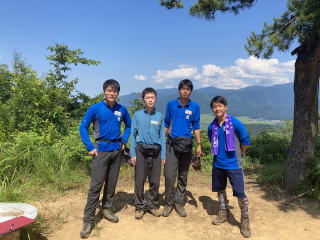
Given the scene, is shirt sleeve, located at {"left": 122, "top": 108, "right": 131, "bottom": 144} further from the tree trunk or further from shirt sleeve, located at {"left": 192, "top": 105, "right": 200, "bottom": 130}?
the tree trunk

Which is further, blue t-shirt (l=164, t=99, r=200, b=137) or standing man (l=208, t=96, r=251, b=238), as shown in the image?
blue t-shirt (l=164, t=99, r=200, b=137)

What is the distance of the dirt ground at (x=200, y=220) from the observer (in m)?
Answer: 3.76

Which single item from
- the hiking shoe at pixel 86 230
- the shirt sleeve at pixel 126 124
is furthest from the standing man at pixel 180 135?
the hiking shoe at pixel 86 230

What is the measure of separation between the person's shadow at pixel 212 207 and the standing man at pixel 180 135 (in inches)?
22.9

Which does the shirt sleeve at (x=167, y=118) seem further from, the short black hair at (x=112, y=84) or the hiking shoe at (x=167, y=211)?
the hiking shoe at (x=167, y=211)

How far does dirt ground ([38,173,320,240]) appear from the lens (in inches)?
148

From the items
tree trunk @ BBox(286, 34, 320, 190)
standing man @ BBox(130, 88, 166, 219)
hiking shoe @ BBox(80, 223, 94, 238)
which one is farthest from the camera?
tree trunk @ BBox(286, 34, 320, 190)

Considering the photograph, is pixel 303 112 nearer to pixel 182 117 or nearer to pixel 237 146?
pixel 237 146

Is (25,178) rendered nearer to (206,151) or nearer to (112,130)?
(112,130)

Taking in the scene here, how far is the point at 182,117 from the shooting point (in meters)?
4.12

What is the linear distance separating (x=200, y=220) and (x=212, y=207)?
0.61 meters

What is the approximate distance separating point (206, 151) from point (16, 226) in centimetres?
591

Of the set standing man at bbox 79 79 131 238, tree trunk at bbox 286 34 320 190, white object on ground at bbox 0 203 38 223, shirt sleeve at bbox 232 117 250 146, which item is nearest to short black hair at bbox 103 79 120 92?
standing man at bbox 79 79 131 238

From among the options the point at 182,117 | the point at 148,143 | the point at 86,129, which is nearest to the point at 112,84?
the point at 86,129
